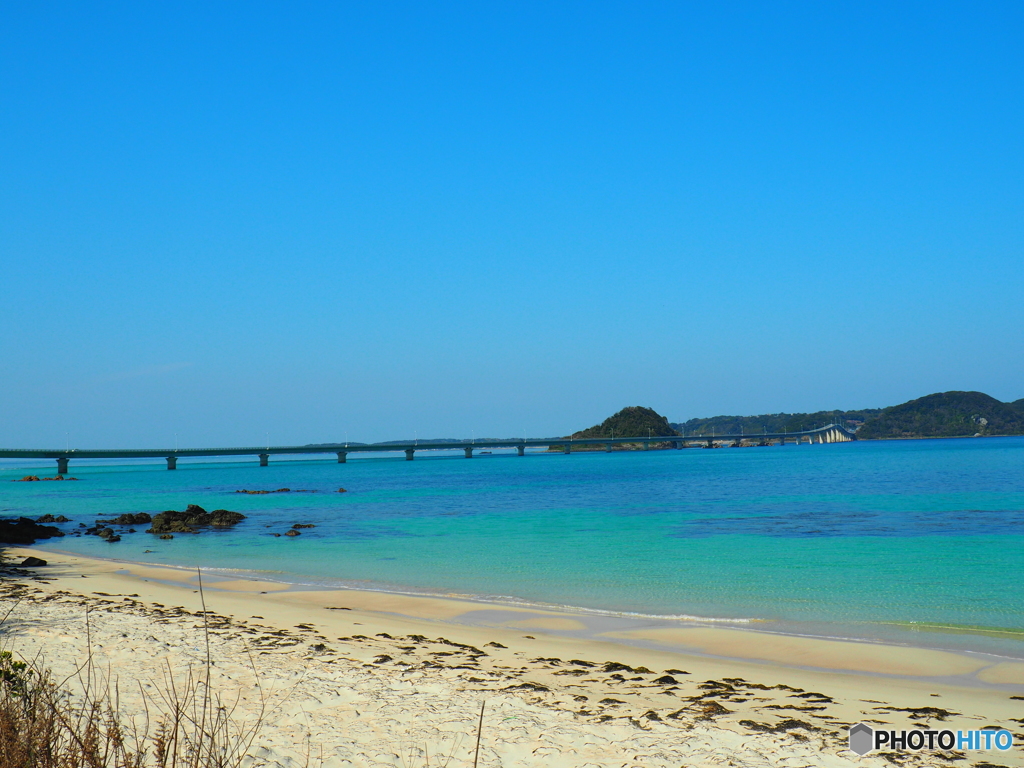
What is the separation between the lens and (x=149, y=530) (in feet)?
113

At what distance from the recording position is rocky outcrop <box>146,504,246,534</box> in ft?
112

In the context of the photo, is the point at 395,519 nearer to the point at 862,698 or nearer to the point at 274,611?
the point at 274,611

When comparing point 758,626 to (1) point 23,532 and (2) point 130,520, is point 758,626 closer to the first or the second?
(1) point 23,532

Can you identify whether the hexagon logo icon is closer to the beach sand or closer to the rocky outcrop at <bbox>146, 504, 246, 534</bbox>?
the beach sand

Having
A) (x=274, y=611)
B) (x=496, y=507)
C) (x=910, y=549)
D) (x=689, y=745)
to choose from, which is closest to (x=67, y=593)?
(x=274, y=611)

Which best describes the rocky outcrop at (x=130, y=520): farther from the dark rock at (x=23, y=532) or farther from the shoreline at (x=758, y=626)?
the shoreline at (x=758, y=626)

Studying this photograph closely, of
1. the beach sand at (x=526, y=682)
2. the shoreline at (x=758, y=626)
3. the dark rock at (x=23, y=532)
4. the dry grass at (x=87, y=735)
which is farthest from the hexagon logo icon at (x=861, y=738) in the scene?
the dark rock at (x=23, y=532)

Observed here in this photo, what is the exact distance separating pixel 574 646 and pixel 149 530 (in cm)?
2897

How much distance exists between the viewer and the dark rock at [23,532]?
28616mm

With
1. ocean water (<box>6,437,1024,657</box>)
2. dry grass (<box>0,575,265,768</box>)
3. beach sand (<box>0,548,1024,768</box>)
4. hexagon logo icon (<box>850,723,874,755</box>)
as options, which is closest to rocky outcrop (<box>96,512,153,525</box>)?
ocean water (<box>6,437,1024,657</box>)

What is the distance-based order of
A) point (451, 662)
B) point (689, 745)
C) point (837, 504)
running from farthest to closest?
point (837, 504) → point (451, 662) → point (689, 745)

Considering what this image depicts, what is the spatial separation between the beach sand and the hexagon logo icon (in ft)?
0.41

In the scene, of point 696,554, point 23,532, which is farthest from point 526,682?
point 23,532

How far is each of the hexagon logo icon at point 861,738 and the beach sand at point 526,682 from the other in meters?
0.12
